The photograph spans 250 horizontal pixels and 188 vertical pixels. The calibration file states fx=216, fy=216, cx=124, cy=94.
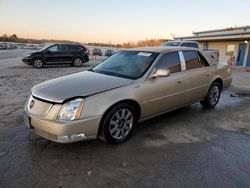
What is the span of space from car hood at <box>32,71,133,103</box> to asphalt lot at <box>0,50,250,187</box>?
0.87 m

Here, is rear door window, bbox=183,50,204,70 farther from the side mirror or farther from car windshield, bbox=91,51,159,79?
the side mirror

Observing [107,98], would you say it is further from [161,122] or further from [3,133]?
[3,133]

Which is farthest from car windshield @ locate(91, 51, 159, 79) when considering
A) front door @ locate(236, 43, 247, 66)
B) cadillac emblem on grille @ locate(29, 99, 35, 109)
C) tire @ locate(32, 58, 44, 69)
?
front door @ locate(236, 43, 247, 66)

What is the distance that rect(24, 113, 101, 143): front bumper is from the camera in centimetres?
300

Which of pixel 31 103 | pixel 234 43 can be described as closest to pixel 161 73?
pixel 31 103

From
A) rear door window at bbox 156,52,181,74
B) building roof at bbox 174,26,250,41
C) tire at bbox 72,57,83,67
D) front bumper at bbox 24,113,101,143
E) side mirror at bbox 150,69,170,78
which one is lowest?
tire at bbox 72,57,83,67

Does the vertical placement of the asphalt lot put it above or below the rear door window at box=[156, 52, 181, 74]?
below

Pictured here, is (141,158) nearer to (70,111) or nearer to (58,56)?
(70,111)

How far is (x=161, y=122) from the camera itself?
470 cm

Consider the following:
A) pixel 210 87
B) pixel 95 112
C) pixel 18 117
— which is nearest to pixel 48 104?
pixel 95 112

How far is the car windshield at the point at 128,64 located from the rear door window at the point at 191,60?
90 cm

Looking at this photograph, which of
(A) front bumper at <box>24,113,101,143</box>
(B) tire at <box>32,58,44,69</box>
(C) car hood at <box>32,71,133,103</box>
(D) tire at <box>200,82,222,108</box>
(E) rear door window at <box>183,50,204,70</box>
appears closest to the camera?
(A) front bumper at <box>24,113,101,143</box>

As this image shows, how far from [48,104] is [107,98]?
868 mm

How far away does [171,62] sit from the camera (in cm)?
442
